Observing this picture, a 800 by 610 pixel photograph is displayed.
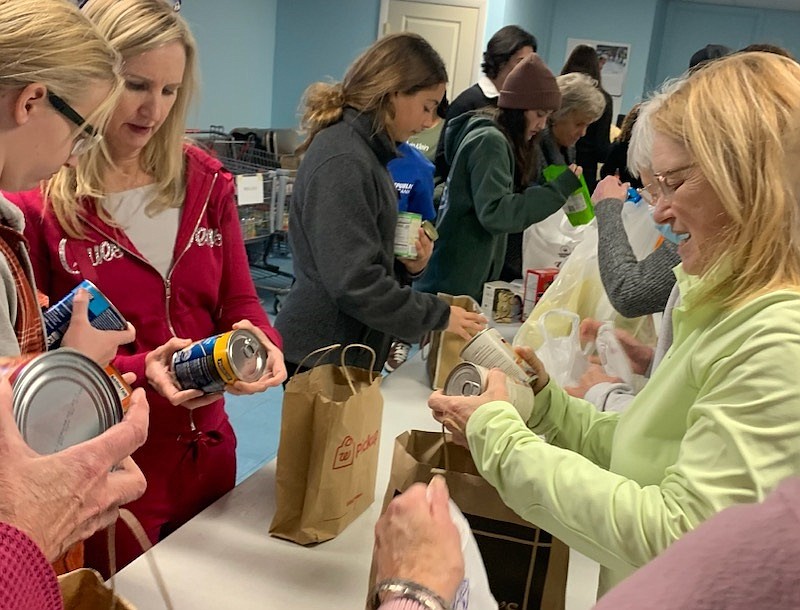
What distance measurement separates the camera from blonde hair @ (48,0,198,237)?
1351 millimetres

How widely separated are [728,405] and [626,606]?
1.54ft

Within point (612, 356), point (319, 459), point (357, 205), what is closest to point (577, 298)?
point (612, 356)

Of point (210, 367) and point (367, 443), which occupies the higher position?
point (210, 367)

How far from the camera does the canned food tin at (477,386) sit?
1.24 metres

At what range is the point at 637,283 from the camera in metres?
1.72

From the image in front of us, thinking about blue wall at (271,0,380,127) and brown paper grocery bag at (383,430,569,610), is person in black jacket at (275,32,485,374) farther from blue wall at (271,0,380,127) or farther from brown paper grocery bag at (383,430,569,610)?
blue wall at (271,0,380,127)

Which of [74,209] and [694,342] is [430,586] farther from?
[74,209]

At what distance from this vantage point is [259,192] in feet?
13.0

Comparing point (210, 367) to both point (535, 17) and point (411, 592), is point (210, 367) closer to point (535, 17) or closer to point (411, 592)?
point (411, 592)

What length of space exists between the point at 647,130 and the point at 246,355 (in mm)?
682

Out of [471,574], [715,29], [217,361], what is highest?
[715,29]

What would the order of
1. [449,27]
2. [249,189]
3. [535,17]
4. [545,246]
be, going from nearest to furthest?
1. [545,246]
2. [249,189]
3. [449,27]
4. [535,17]

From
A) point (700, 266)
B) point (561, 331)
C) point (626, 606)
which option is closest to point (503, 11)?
point (561, 331)

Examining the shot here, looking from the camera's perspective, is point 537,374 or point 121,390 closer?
point 121,390
